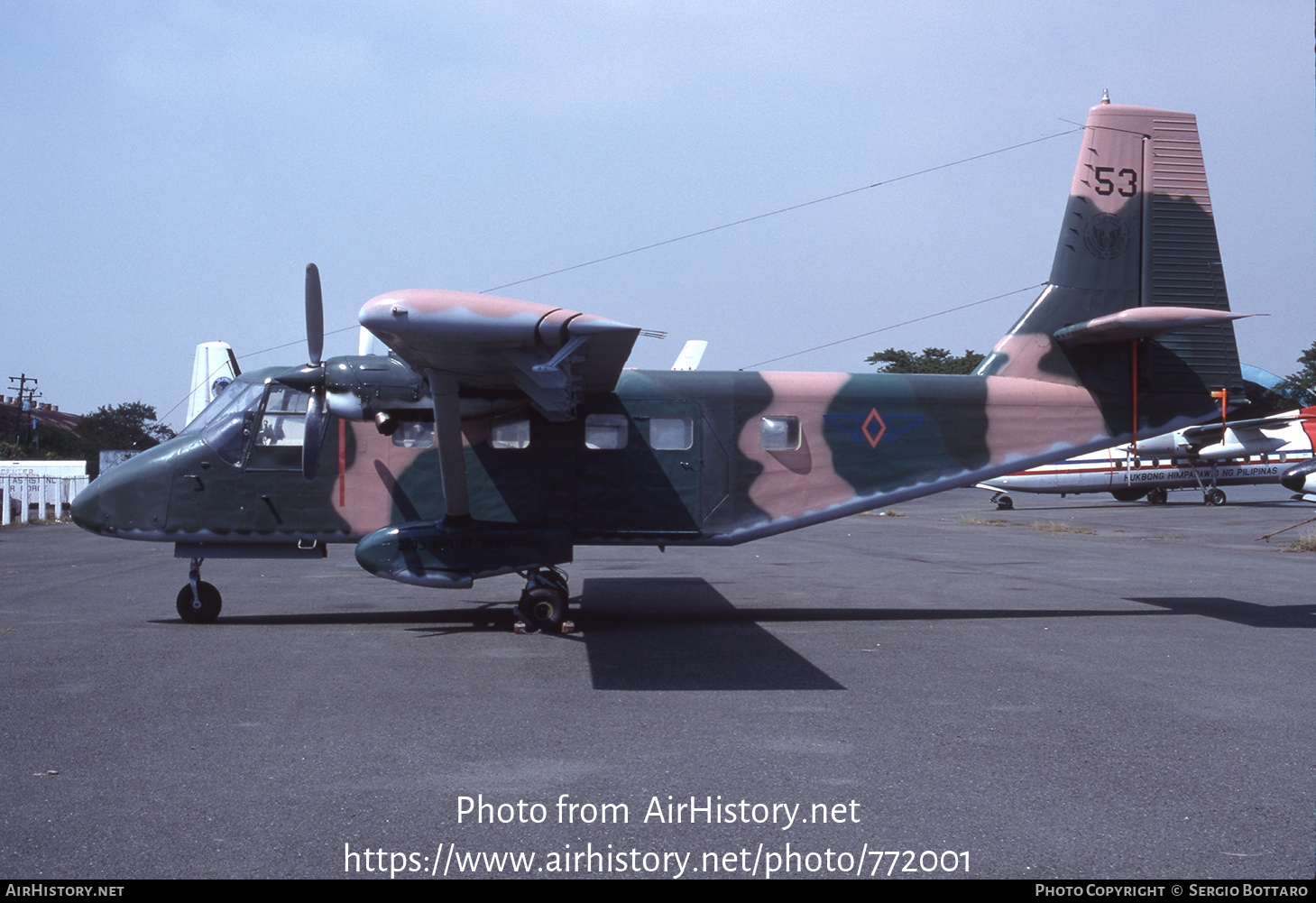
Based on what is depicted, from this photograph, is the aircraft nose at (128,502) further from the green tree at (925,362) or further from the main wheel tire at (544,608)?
the green tree at (925,362)

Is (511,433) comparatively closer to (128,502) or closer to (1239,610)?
(128,502)

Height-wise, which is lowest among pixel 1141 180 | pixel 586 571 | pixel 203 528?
pixel 586 571

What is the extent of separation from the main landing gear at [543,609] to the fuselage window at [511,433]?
1657mm

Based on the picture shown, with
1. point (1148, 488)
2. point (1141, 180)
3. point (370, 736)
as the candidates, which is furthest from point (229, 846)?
point (1148, 488)

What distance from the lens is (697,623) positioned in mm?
11266

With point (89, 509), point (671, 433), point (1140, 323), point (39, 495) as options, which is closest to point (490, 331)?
point (671, 433)

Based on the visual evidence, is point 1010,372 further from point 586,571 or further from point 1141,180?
point 586,571

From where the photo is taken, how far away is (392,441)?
11.3 m

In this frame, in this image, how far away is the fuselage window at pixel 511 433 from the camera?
11234 millimetres

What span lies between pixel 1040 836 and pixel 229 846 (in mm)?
3685

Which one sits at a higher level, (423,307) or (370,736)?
(423,307)

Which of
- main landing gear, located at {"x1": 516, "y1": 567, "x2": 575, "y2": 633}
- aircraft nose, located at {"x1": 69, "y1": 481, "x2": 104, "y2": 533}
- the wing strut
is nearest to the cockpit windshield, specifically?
aircraft nose, located at {"x1": 69, "y1": 481, "x2": 104, "y2": 533}

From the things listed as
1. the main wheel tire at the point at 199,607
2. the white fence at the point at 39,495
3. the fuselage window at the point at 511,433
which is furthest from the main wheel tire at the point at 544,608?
the white fence at the point at 39,495

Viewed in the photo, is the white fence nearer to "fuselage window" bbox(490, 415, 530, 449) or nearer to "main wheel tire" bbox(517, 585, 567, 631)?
"fuselage window" bbox(490, 415, 530, 449)
